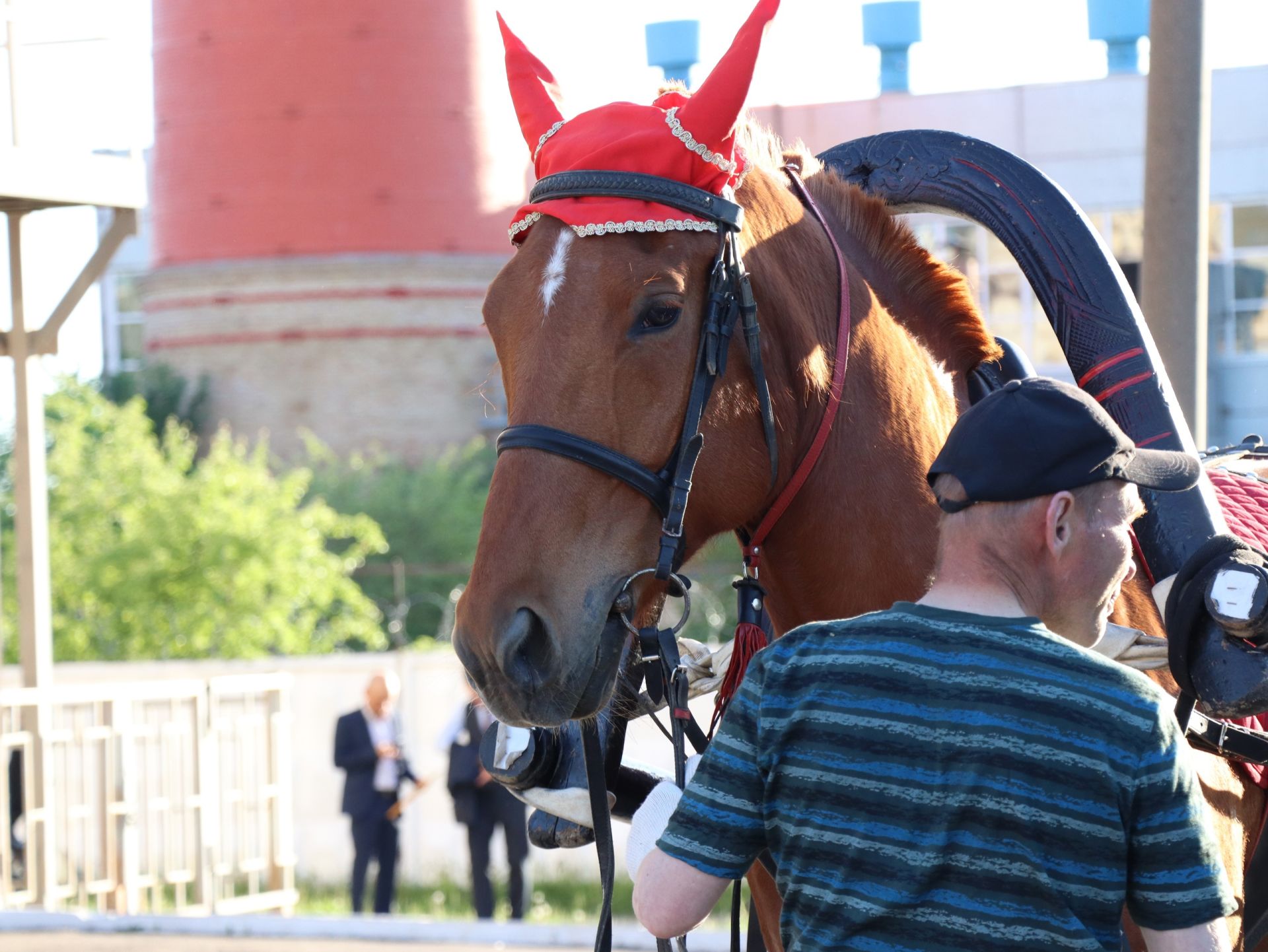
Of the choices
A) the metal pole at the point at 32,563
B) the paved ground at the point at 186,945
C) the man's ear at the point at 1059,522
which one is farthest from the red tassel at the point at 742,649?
the metal pole at the point at 32,563

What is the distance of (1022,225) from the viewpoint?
305 centimetres

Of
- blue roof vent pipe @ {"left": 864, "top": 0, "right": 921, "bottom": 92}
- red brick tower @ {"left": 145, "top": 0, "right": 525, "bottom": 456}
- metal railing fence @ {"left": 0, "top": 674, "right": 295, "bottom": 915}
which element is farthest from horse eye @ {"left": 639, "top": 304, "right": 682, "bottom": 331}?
blue roof vent pipe @ {"left": 864, "top": 0, "right": 921, "bottom": 92}

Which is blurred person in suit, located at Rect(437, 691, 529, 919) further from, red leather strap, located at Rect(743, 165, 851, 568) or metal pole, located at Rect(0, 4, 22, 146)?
red leather strap, located at Rect(743, 165, 851, 568)

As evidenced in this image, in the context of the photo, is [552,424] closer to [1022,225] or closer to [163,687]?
[1022,225]

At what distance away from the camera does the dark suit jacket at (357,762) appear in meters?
10.9

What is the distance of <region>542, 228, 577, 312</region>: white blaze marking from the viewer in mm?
2420

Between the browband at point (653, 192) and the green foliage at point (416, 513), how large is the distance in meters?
24.2

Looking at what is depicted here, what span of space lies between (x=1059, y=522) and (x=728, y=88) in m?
1.02

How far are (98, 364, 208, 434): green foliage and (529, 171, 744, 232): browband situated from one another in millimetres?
30409

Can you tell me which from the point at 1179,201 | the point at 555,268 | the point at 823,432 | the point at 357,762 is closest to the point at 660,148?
the point at 555,268

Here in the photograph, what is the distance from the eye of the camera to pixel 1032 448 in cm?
186

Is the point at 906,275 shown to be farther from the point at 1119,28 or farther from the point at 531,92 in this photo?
the point at 1119,28

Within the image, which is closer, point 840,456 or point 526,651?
point 526,651

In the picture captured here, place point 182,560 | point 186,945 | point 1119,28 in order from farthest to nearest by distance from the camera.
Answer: point 1119,28, point 182,560, point 186,945
